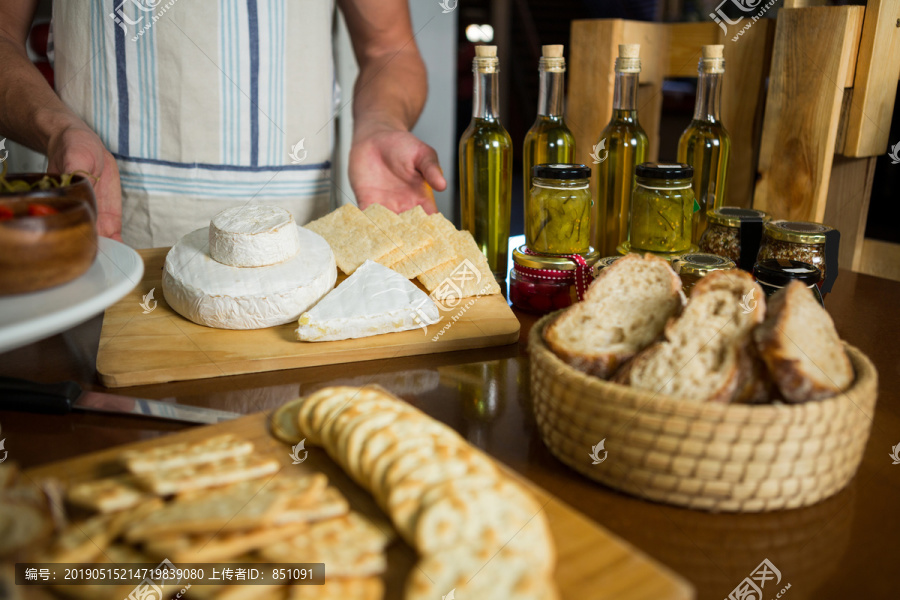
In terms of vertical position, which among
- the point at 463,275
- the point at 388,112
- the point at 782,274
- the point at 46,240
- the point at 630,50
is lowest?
the point at 463,275

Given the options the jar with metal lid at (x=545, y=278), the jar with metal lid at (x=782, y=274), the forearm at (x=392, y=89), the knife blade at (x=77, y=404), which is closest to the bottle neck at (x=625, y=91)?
the jar with metal lid at (x=545, y=278)

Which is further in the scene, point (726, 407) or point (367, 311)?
point (367, 311)

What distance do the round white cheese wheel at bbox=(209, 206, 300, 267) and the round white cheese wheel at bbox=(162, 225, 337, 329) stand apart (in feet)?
0.05

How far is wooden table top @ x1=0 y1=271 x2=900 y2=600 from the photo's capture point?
72 centimetres

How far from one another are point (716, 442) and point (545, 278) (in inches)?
27.3

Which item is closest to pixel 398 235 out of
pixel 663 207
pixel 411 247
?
pixel 411 247

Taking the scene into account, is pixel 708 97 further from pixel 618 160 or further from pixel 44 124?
pixel 44 124

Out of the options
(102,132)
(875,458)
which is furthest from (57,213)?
(102,132)

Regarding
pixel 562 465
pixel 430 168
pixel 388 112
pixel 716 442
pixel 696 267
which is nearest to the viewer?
pixel 716 442

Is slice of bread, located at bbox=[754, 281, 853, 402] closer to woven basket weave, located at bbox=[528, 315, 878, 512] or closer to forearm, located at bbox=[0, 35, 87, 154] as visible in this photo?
woven basket weave, located at bbox=[528, 315, 878, 512]

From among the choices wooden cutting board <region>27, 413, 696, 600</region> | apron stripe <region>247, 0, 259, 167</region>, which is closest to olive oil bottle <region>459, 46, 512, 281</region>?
apron stripe <region>247, 0, 259, 167</region>

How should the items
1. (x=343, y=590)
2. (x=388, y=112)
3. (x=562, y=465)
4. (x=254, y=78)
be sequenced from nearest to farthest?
1. (x=343, y=590)
2. (x=562, y=465)
3. (x=254, y=78)
4. (x=388, y=112)

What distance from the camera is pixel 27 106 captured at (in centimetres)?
165

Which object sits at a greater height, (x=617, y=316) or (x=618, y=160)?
(x=618, y=160)
